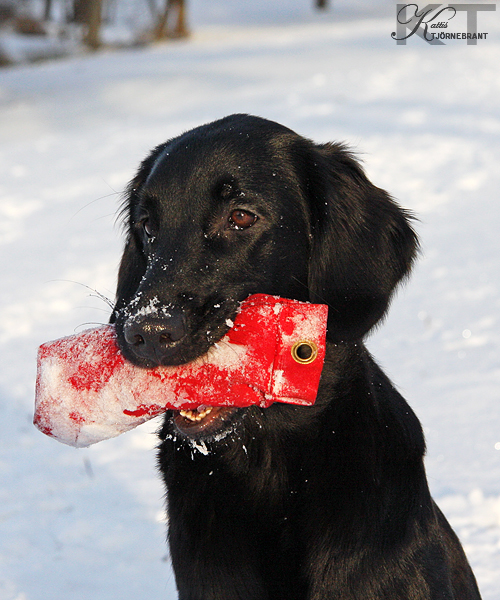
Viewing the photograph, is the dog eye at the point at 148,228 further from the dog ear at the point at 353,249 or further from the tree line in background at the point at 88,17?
the tree line in background at the point at 88,17

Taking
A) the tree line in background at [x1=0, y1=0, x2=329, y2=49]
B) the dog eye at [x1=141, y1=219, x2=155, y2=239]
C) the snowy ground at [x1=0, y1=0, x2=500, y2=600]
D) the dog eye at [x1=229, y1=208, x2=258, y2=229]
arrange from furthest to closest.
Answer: the tree line in background at [x1=0, y1=0, x2=329, y2=49], the snowy ground at [x1=0, y1=0, x2=500, y2=600], the dog eye at [x1=141, y1=219, x2=155, y2=239], the dog eye at [x1=229, y1=208, x2=258, y2=229]

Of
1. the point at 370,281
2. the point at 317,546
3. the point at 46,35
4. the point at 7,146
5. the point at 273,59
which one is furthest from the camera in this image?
the point at 46,35

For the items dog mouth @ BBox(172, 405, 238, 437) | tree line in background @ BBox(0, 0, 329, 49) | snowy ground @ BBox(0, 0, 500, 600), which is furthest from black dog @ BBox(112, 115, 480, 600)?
tree line in background @ BBox(0, 0, 329, 49)

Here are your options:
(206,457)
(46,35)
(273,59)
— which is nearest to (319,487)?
(206,457)

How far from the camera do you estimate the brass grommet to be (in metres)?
2.28

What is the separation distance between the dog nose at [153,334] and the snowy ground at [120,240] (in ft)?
6.12

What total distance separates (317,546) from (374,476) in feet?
0.92

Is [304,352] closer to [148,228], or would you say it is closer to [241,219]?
[241,219]

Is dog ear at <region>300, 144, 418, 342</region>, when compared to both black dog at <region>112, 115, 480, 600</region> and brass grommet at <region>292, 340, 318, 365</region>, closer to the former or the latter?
black dog at <region>112, 115, 480, 600</region>

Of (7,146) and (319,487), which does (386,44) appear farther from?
(319,487)

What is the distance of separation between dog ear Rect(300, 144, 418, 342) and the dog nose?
1.92 ft

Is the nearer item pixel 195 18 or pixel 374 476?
pixel 374 476

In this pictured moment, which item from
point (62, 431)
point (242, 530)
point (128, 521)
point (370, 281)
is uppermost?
point (370, 281)

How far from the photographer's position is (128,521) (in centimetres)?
419
